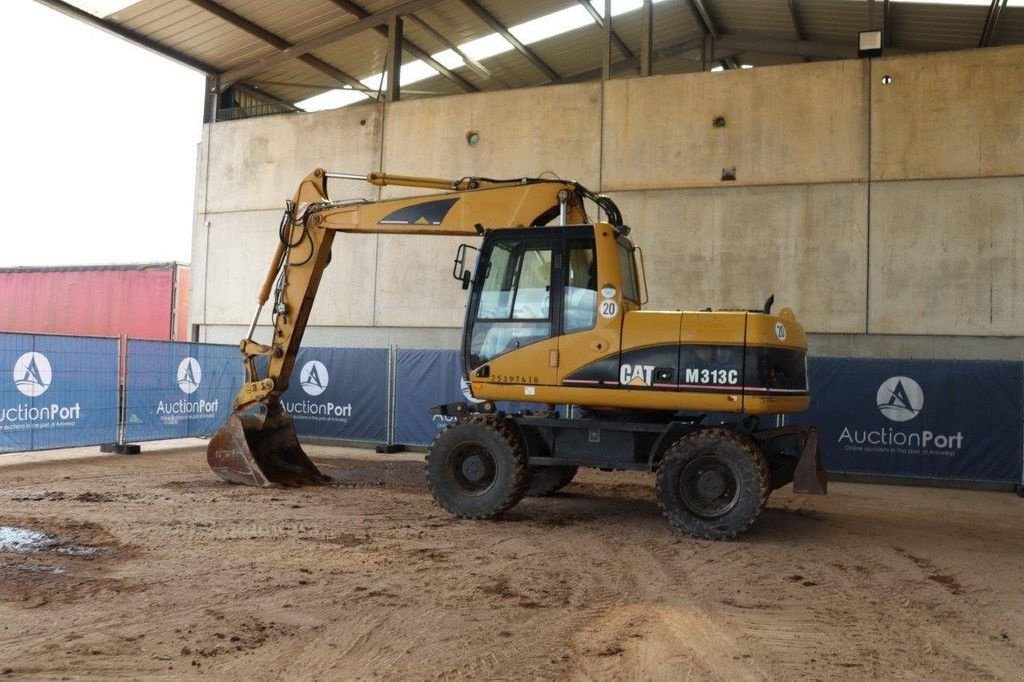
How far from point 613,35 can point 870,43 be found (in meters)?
7.51

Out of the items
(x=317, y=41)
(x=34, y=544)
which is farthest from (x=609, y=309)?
(x=317, y=41)

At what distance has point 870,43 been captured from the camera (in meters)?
14.9

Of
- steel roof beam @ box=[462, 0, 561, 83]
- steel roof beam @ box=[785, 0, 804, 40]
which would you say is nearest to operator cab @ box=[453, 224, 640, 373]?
steel roof beam @ box=[462, 0, 561, 83]

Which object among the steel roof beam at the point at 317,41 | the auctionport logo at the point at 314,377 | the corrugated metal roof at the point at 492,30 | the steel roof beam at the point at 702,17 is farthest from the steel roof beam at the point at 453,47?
the auctionport logo at the point at 314,377

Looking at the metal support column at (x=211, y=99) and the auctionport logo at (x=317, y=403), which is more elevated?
the metal support column at (x=211, y=99)

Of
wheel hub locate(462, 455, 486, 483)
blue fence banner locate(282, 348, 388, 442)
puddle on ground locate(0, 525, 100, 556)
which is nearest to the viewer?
puddle on ground locate(0, 525, 100, 556)

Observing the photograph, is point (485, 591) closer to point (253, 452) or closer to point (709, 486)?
point (709, 486)

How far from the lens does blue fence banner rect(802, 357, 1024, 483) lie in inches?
476

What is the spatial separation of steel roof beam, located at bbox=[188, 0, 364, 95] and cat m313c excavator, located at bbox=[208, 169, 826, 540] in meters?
9.84

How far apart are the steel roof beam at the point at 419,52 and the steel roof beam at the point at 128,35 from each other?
389cm

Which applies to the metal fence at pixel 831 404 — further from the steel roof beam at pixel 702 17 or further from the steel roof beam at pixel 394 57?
the steel roof beam at pixel 702 17

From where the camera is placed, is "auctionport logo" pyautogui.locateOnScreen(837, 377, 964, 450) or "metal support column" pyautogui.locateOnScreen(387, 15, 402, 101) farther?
"metal support column" pyautogui.locateOnScreen(387, 15, 402, 101)

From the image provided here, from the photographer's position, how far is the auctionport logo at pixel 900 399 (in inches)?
488

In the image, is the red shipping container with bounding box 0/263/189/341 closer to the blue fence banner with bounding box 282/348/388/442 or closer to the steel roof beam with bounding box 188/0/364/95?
the steel roof beam with bounding box 188/0/364/95
